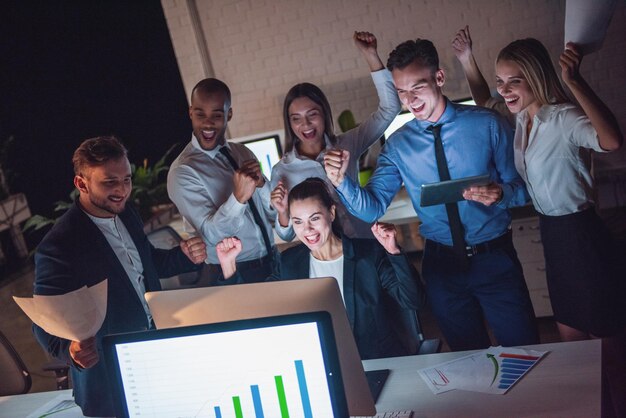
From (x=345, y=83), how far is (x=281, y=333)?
3.99 m

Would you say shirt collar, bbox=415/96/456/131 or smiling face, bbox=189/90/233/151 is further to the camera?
smiling face, bbox=189/90/233/151

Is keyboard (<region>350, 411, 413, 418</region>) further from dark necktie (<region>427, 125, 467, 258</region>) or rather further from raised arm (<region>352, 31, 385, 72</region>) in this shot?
raised arm (<region>352, 31, 385, 72</region>)

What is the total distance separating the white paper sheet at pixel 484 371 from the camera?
2.08 metres

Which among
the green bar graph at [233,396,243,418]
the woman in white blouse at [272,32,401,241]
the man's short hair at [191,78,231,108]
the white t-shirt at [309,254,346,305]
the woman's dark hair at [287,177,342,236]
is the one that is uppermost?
the man's short hair at [191,78,231,108]

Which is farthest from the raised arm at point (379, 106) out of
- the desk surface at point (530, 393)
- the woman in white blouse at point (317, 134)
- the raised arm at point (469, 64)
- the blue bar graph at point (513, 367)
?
the blue bar graph at point (513, 367)

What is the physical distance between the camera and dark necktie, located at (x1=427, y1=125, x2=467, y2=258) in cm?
257

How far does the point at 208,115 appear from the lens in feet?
10.1

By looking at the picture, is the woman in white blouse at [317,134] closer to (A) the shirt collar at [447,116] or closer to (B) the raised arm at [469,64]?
(B) the raised arm at [469,64]

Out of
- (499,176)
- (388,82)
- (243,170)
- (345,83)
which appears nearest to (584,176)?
(499,176)

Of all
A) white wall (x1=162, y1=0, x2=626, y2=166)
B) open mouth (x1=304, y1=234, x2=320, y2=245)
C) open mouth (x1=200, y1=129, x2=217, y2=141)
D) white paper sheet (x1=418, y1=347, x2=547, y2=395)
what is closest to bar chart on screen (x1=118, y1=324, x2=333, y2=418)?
white paper sheet (x1=418, y1=347, x2=547, y2=395)

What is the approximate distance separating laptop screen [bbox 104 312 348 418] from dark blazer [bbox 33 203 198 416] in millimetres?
498

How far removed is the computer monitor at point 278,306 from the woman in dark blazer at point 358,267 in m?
0.55

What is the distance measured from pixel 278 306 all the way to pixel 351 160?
138cm

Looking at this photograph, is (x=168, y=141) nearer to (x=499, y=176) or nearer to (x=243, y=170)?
(x=243, y=170)
